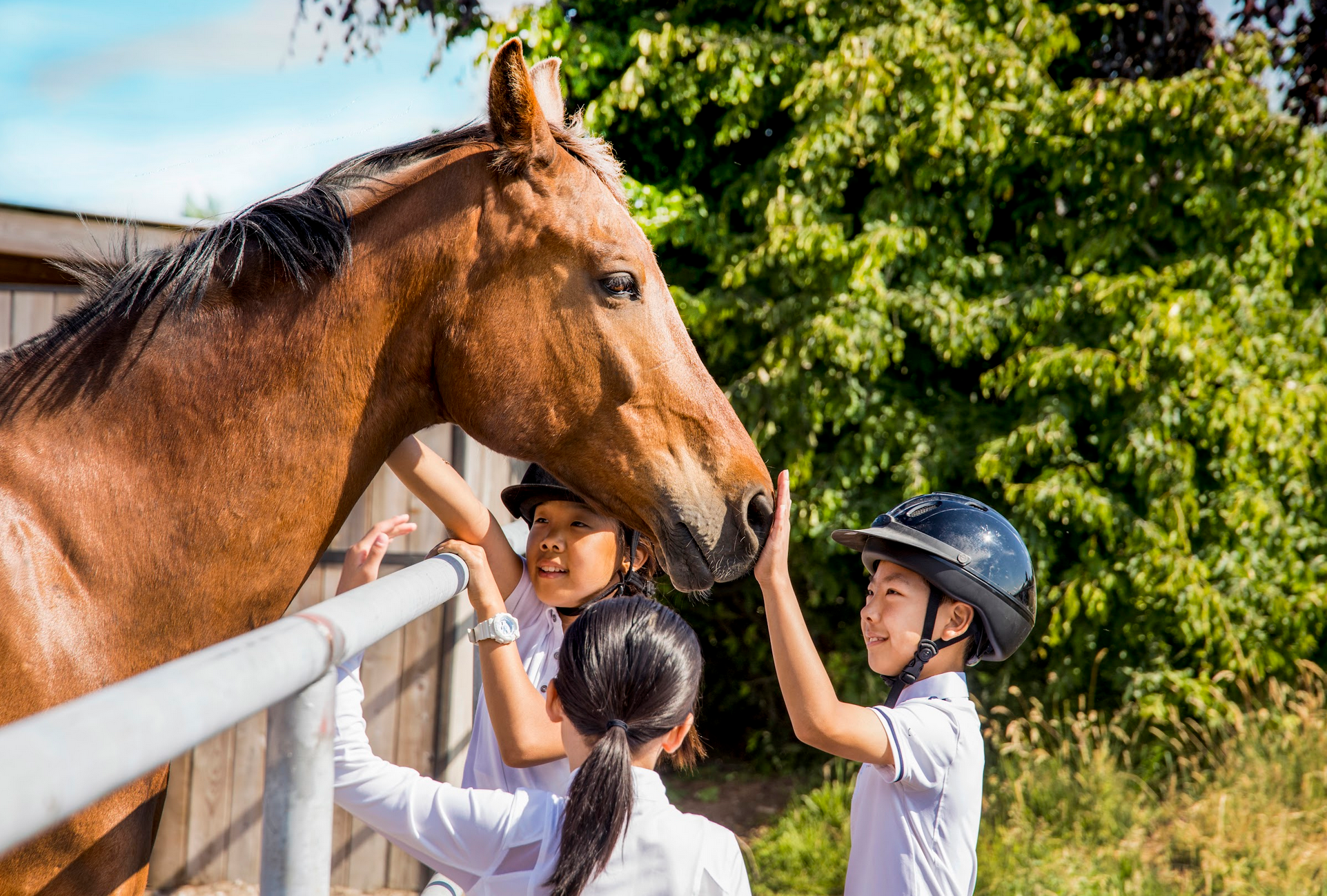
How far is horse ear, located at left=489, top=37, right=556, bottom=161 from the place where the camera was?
1.68 metres

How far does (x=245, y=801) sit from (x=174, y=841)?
14.6 inches

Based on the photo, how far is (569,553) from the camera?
220 cm

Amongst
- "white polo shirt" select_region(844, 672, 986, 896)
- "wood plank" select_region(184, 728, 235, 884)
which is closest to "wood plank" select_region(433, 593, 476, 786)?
"wood plank" select_region(184, 728, 235, 884)

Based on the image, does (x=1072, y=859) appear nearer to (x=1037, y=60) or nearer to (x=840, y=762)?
(x=840, y=762)

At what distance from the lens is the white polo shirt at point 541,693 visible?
2043mm

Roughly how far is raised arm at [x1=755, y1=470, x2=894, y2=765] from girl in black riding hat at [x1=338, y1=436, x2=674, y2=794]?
0.28 m

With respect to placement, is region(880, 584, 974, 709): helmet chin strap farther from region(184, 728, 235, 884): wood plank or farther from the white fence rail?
region(184, 728, 235, 884): wood plank

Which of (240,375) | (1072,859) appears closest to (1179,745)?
(1072,859)

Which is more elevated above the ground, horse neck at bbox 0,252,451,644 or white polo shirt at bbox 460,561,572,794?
horse neck at bbox 0,252,451,644

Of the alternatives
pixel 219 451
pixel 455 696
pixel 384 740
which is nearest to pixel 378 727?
pixel 384 740

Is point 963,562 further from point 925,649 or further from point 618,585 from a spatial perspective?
point 618,585

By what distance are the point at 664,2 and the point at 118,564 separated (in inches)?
253

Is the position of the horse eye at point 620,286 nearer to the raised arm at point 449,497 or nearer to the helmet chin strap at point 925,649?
the raised arm at point 449,497

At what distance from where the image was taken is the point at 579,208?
5.82 ft
